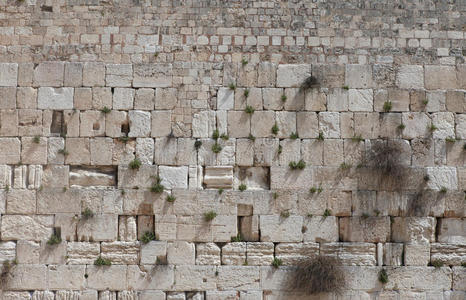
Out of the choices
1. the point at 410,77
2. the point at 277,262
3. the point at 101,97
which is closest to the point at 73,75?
the point at 101,97

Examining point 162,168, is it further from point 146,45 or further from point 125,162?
point 146,45

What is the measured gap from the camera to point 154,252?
739 centimetres

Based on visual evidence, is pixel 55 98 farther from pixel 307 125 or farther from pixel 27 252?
pixel 307 125

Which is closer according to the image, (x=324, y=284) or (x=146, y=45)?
(x=324, y=284)

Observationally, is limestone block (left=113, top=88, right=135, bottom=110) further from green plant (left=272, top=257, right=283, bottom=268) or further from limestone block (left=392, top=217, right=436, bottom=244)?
limestone block (left=392, top=217, right=436, bottom=244)

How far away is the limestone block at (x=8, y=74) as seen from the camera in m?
7.79

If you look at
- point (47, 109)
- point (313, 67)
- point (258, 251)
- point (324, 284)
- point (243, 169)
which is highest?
point (313, 67)

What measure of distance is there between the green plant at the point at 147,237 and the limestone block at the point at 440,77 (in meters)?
4.81

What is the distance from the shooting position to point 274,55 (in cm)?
791

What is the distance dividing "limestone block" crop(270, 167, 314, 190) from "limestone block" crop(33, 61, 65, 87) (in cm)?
356

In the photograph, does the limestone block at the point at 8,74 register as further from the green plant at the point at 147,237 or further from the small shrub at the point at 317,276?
the small shrub at the point at 317,276

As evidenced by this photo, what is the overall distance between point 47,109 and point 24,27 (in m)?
1.44

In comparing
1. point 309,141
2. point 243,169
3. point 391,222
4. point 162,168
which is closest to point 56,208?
point 162,168

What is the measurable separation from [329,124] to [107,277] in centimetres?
402
